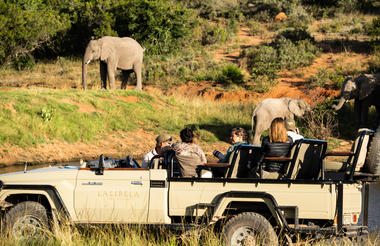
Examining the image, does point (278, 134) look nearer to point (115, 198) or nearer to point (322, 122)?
point (115, 198)

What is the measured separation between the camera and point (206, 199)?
249 inches

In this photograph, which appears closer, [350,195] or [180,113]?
[350,195]

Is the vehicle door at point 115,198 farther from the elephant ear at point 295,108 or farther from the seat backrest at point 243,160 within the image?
the elephant ear at point 295,108

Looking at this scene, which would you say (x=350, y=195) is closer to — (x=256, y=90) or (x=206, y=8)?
(x=256, y=90)

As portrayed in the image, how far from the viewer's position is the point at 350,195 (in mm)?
6320

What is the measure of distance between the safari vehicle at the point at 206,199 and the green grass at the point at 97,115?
10.6 meters

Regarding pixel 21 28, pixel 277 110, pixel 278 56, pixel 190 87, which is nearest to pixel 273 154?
pixel 277 110

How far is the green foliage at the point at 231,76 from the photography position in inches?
1264

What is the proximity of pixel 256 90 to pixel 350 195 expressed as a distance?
24.1 m

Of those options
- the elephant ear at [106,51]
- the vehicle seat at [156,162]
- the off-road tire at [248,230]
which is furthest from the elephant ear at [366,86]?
the off-road tire at [248,230]

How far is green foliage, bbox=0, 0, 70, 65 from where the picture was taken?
30.8 m

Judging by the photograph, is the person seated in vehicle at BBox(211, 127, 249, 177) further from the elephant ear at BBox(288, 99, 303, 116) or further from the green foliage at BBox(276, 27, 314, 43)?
the green foliage at BBox(276, 27, 314, 43)

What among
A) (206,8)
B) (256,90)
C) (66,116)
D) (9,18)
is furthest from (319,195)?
(206,8)

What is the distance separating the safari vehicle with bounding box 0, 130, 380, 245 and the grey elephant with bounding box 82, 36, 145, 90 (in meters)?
17.8
